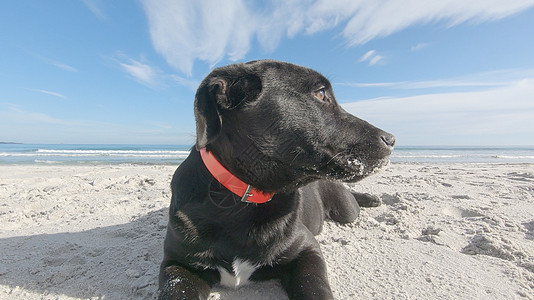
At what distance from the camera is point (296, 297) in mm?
1688

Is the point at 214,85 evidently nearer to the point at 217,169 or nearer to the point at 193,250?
the point at 217,169

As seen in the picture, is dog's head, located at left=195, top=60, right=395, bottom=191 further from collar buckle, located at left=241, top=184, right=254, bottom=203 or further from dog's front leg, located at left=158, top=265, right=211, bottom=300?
dog's front leg, located at left=158, top=265, right=211, bottom=300

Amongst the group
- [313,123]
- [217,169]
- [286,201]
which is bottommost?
[286,201]

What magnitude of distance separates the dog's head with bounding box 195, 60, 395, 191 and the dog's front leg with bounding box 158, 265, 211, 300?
708 millimetres

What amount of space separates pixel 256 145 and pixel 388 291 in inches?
49.6

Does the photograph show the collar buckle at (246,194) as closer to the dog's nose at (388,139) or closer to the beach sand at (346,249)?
the beach sand at (346,249)

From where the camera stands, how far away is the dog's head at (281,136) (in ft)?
6.07

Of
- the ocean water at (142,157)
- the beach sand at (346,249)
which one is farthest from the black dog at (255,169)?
the ocean water at (142,157)

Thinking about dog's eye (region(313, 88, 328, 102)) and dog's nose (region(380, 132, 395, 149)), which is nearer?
dog's nose (region(380, 132, 395, 149))

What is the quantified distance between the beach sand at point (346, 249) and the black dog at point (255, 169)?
22cm

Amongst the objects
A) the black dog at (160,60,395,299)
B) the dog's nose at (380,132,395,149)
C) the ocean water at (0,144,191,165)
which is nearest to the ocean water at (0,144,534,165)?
the ocean water at (0,144,191,165)

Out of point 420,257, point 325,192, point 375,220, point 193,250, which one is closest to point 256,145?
point 193,250

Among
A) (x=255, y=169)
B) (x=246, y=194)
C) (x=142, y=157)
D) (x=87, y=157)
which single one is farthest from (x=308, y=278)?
(x=87, y=157)

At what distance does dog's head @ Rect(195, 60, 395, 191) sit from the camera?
1.85m
